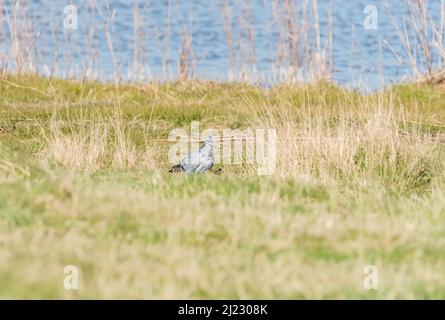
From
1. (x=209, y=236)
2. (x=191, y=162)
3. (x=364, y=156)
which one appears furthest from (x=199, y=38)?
(x=209, y=236)

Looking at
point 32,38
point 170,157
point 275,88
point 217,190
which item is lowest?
point 217,190

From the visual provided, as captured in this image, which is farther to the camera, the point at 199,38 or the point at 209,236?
the point at 199,38

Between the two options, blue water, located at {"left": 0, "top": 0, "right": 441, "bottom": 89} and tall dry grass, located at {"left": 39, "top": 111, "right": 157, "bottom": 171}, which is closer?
tall dry grass, located at {"left": 39, "top": 111, "right": 157, "bottom": 171}

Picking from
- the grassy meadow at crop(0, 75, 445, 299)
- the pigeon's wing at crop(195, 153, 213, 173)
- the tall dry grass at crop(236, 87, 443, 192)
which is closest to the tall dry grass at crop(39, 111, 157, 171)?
the grassy meadow at crop(0, 75, 445, 299)

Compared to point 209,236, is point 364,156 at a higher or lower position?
higher

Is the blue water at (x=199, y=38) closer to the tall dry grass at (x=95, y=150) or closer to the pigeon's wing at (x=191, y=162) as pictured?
the tall dry grass at (x=95, y=150)

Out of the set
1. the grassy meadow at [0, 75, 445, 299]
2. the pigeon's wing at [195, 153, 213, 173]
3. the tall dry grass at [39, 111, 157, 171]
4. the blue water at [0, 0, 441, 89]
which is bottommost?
the grassy meadow at [0, 75, 445, 299]

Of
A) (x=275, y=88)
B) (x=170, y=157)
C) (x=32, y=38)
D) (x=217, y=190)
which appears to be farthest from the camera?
(x=32, y=38)

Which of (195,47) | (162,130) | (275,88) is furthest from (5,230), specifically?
(195,47)

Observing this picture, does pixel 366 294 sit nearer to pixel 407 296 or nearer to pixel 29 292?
pixel 407 296

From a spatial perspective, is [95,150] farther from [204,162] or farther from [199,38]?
[199,38]

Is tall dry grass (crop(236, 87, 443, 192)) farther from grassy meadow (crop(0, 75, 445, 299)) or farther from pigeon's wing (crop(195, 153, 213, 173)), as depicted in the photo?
pigeon's wing (crop(195, 153, 213, 173))

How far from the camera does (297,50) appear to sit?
15.1 meters
